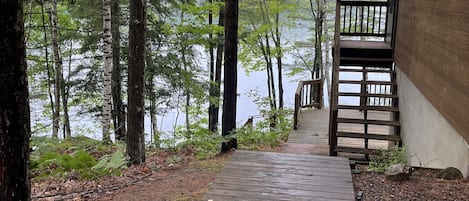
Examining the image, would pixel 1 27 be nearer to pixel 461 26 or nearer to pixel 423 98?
pixel 461 26

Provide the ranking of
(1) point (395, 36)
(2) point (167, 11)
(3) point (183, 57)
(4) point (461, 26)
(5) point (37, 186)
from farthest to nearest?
(3) point (183, 57), (2) point (167, 11), (1) point (395, 36), (5) point (37, 186), (4) point (461, 26)

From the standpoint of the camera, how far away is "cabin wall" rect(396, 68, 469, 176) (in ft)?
13.8

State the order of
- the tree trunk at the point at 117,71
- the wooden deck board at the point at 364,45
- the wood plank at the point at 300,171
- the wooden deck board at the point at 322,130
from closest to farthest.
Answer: the wood plank at the point at 300,171 < the wooden deck board at the point at 322,130 < the wooden deck board at the point at 364,45 < the tree trunk at the point at 117,71

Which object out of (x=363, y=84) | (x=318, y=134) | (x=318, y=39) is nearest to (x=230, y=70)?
(x=363, y=84)

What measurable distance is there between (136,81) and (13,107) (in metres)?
2.85

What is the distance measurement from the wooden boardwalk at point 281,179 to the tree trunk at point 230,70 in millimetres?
485

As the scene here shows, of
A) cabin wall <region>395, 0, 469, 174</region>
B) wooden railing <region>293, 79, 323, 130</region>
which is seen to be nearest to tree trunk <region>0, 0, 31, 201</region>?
cabin wall <region>395, 0, 469, 174</region>

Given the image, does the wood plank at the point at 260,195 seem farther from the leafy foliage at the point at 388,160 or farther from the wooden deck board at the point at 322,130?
the wooden deck board at the point at 322,130

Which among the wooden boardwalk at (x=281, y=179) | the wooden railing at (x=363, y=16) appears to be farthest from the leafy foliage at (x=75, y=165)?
the wooden railing at (x=363, y=16)

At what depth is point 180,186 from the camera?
4.25 m

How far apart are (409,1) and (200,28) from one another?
16.1 feet

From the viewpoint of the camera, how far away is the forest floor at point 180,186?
3.79 meters

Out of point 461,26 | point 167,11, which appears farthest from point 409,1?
point 167,11

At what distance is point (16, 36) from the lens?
2059mm
